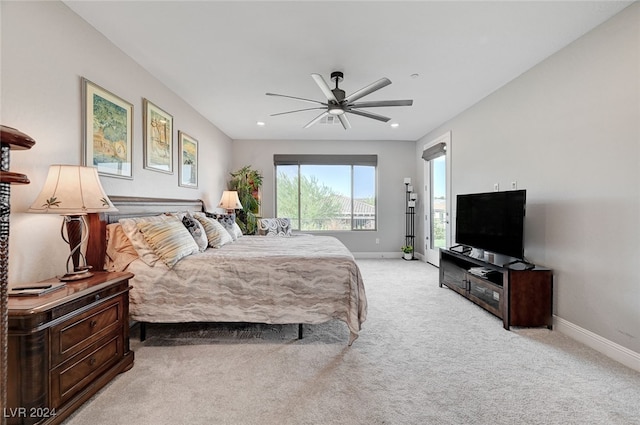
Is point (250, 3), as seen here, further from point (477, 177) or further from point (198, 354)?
point (477, 177)

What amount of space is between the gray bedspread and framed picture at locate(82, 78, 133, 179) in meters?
0.89

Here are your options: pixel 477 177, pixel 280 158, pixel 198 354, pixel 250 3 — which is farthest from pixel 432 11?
pixel 280 158

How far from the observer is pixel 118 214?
2611mm

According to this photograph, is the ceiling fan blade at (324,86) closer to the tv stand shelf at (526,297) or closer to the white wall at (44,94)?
the white wall at (44,94)

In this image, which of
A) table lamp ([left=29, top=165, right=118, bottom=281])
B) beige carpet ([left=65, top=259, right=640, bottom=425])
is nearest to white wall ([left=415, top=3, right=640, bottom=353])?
beige carpet ([left=65, top=259, right=640, bottom=425])

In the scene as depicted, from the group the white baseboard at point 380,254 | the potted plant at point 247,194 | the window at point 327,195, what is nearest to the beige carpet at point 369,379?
the potted plant at point 247,194

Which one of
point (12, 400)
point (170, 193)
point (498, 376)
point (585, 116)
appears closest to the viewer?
point (12, 400)

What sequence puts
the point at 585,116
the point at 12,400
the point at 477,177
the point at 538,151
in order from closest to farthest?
1. the point at 12,400
2. the point at 585,116
3. the point at 538,151
4. the point at 477,177

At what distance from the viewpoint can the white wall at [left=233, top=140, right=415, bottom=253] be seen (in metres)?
6.32

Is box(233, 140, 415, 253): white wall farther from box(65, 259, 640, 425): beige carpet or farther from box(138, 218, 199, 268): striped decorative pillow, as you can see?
box(138, 218, 199, 268): striped decorative pillow

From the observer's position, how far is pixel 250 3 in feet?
6.72

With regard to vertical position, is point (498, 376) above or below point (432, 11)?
below

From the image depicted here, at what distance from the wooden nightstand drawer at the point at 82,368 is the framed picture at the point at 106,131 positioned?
137 centimetres

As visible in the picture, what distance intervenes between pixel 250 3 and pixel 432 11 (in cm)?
129
